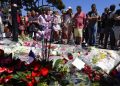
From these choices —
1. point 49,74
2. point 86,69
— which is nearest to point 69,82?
point 49,74

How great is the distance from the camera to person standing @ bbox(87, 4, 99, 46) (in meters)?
14.8

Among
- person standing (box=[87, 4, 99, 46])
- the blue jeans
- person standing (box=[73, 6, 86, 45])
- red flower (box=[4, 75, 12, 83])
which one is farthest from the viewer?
person standing (box=[73, 6, 86, 45])

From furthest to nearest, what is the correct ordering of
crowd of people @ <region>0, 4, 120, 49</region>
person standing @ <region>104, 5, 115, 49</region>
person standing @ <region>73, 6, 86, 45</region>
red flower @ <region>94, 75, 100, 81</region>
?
1. person standing @ <region>73, 6, 86, 45</region>
2. crowd of people @ <region>0, 4, 120, 49</region>
3. person standing @ <region>104, 5, 115, 49</region>
4. red flower @ <region>94, 75, 100, 81</region>

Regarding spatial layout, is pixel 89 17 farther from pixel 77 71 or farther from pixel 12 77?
pixel 12 77

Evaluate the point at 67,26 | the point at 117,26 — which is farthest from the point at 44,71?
the point at 67,26

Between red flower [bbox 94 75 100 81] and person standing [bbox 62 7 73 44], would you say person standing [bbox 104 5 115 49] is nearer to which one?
person standing [bbox 62 7 73 44]

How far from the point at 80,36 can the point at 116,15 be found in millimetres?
1976

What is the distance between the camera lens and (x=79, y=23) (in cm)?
1555

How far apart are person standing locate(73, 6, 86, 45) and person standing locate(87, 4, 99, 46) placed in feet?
1.24

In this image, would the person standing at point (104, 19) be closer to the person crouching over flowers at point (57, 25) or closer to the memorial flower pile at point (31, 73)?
the person crouching over flowers at point (57, 25)

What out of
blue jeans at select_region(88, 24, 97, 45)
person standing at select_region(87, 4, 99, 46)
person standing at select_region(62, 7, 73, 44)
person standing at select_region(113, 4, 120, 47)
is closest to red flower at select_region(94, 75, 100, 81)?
person standing at select_region(113, 4, 120, 47)

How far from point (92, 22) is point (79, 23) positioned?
0.60m

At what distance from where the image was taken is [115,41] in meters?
15.1

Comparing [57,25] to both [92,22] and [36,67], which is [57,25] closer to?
[92,22]
